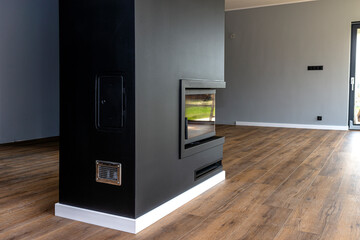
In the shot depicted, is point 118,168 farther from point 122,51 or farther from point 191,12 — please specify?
point 191,12

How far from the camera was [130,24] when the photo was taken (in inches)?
78.7

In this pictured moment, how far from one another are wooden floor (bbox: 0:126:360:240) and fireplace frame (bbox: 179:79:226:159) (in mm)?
368

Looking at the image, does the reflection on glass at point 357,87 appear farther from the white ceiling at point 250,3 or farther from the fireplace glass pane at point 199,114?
the fireplace glass pane at point 199,114

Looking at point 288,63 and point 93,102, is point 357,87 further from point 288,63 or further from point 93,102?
point 93,102

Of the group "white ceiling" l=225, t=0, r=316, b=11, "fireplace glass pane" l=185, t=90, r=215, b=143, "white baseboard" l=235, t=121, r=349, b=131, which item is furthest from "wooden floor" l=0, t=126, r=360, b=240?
"white ceiling" l=225, t=0, r=316, b=11

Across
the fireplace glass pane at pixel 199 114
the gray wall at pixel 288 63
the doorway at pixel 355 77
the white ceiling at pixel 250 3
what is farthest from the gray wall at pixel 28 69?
the doorway at pixel 355 77

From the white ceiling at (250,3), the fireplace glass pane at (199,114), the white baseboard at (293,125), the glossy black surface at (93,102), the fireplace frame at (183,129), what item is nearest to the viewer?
the glossy black surface at (93,102)

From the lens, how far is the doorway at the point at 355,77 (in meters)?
7.65

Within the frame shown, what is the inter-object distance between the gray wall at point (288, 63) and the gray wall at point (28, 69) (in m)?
4.29

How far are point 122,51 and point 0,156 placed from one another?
3.15m

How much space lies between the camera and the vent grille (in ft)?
6.91

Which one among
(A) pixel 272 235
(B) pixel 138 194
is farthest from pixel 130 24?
(A) pixel 272 235

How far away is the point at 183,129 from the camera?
2562 millimetres

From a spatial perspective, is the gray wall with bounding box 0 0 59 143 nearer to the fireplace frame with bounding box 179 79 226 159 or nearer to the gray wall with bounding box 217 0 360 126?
the fireplace frame with bounding box 179 79 226 159
